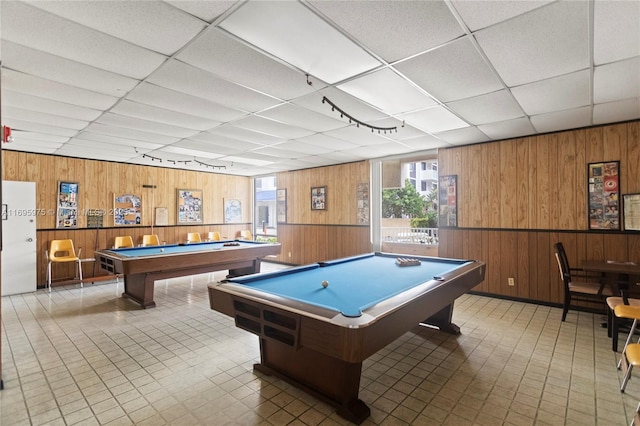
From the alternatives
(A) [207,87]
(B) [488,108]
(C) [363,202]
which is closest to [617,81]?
(B) [488,108]

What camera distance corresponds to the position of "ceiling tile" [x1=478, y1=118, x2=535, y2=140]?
424 cm

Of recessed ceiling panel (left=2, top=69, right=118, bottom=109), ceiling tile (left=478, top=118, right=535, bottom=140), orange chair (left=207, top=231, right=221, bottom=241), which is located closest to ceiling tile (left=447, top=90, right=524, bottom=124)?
ceiling tile (left=478, top=118, right=535, bottom=140)

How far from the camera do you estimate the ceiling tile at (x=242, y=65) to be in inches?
91.9

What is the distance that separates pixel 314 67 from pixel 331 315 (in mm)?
2041

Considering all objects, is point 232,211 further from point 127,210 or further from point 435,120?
point 435,120

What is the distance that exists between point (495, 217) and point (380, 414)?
417cm

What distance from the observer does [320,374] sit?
7.92ft

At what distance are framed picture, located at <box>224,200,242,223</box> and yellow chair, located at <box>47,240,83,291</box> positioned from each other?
369cm

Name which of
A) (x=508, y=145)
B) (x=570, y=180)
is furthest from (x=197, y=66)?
(x=570, y=180)

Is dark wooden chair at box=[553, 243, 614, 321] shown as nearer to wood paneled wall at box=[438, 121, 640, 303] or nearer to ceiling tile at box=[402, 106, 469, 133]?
wood paneled wall at box=[438, 121, 640, 303]

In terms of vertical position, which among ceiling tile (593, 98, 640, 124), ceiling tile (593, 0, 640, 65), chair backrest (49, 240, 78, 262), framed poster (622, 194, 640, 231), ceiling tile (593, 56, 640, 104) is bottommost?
chair backrest (49, 240, 78, 262)

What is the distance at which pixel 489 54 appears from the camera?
2477 mm

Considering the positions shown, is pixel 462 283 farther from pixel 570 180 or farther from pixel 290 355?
pixel 570 180

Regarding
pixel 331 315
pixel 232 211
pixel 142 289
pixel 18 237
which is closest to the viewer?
pixel 331 315
